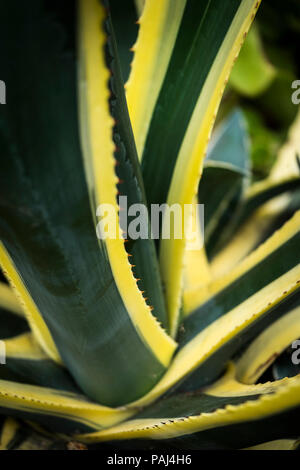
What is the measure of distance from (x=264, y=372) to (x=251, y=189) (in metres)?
0.35

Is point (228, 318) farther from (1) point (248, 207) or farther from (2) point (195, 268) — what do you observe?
(1) point (248, 207)

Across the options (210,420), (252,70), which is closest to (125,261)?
(210,420)

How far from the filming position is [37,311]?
1.64 feet

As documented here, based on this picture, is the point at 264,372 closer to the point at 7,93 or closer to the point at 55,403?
the point at 55,403

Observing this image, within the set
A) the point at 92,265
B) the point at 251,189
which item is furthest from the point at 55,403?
the point at 251,189

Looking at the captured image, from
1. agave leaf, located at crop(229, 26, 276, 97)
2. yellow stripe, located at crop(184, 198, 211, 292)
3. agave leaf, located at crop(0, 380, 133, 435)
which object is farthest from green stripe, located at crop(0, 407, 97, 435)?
agave leaf, located at crop(229, 26, 276, 97)

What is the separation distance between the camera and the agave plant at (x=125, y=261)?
0.30 meters

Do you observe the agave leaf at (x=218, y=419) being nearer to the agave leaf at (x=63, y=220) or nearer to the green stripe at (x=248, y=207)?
the agave leaf at (x=63, y=220)

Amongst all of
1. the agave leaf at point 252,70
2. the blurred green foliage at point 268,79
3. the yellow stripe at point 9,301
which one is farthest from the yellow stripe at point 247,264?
the agave leaf at point 252,70

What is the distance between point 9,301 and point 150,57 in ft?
1.38

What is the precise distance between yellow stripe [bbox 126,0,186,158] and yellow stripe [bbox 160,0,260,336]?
0.06 m

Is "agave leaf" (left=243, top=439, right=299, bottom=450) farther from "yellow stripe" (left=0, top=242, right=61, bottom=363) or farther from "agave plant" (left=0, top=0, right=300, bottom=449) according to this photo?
"yellow stripe" (left=0, top=242, right=61, bottom=363)

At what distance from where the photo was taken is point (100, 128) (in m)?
0.32
